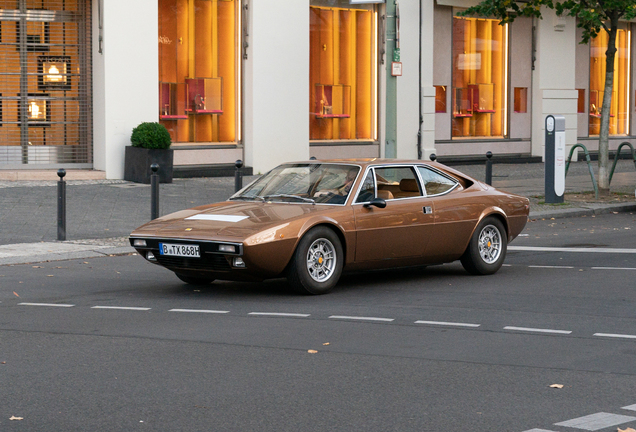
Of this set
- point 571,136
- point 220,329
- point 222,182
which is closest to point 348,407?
point 220,329

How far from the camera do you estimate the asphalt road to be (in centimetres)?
511

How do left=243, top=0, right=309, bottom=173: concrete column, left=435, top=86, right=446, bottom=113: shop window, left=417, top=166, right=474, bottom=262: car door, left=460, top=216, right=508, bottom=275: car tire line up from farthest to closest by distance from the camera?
left=435, top=86, right=446, bottom=113: shop window
left=243, top=0, right=309, bottom=173: concrete column
left=460, top=216, right=508, bottom=275: car tire
left=417, top=166, right=474, bottom=262: car door

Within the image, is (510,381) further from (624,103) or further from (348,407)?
(624,103)

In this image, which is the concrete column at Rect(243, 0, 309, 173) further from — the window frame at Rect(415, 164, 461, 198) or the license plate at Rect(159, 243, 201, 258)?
the license plate at Rect(159, 243, 201, 258)

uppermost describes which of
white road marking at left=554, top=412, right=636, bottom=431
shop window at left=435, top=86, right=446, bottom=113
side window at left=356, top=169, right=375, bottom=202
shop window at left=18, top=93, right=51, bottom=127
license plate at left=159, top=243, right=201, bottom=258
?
shop window at left=435, top=86, right=446, bottom=113

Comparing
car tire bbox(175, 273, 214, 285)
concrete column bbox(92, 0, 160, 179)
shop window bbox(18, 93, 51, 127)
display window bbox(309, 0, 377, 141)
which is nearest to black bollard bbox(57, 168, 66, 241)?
car tire bbox(175, 273, 214, 285)

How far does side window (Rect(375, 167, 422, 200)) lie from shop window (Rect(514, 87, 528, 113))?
19.0 metres

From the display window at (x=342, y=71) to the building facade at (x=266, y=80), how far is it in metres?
0.04

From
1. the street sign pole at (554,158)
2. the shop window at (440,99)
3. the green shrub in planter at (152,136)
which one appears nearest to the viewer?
the street sign pole at (554,158)

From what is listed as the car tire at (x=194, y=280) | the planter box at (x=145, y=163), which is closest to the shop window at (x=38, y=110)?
the planter box at (x=145, y=163)

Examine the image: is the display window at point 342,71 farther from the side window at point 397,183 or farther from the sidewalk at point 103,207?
the side window at point 397,183

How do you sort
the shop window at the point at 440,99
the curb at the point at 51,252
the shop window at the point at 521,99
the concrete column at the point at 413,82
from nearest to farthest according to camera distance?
1. the curb at the point at 51,252
2. the concrete column at the point at 413,82
3. the shop window at the point at 440,99
4. the shop window at the point at 521,99

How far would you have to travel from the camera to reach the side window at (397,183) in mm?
9750

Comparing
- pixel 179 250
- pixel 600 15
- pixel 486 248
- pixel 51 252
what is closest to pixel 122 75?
pixel 51 252
